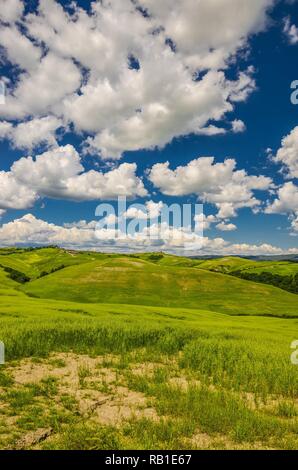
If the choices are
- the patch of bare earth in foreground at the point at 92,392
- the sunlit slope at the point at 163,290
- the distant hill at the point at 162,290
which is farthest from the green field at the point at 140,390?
the sunlit slope at the point at 163,290

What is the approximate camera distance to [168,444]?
36.1ft

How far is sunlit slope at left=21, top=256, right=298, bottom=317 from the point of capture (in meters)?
104

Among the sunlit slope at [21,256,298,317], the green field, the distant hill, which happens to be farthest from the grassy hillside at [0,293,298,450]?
the sunlit slope at [21,256,298,317]

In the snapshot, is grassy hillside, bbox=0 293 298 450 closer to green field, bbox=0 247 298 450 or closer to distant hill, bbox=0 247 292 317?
green field, bbox=0 247 298 450

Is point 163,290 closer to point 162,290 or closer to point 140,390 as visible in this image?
point 162,290

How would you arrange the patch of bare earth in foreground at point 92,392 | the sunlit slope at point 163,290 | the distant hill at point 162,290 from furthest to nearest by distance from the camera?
the sunlit slope at point 163,290, the distant hill at point 162,290, the patch of bare earth in foreground at point 92,392

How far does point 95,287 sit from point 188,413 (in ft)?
346

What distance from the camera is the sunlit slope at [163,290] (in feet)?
341

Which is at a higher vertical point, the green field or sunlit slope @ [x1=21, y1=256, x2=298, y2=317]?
the green field

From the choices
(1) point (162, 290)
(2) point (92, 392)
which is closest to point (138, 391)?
(2) point (92, 392)

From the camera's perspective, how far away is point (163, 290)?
11944cm

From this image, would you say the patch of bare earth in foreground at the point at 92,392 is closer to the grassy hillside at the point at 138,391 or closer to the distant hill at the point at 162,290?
the grassy hillside at the point at 138,391
